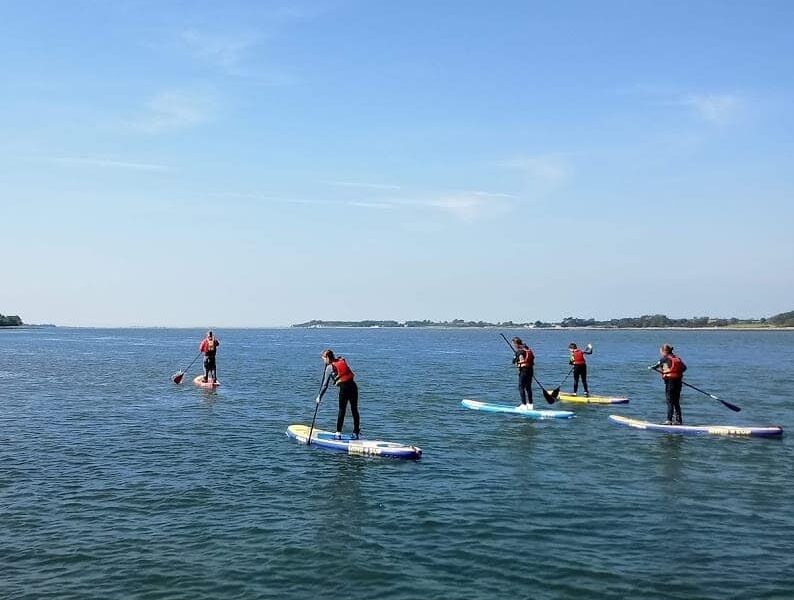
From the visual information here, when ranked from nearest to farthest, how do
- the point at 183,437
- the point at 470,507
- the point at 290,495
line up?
the point at 470,507 < the point at 290,495 < the point at 183,437

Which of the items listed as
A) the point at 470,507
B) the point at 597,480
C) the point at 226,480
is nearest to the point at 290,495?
the point at 226,480

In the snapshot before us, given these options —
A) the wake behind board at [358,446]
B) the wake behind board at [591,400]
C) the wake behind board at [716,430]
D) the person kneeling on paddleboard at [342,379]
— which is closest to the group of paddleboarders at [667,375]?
the wake behind board at [716,430]

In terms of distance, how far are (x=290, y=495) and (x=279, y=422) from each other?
33.9 feet

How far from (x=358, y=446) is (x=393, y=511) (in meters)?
5.34

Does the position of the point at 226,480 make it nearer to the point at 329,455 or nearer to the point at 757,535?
the point at 329,455

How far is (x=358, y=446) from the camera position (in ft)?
61.5

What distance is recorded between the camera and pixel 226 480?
1581cm

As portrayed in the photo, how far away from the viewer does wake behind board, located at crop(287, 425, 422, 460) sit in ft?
59.3

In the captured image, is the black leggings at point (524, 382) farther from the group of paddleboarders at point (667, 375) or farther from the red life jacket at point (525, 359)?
the red life jacket at point (525, 359)

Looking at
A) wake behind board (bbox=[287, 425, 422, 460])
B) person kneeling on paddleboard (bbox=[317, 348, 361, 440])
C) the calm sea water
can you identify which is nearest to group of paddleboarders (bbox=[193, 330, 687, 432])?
person kneeling on paddleboard (bbox=[317, 348, 361, 440])

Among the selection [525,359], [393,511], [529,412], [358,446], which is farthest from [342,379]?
[529,412]

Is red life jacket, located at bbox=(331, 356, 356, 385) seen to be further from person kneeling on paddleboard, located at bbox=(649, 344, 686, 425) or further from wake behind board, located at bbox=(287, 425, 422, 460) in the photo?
person kneeling on paddleboard, located at bbox=(649, 344, 686, 425)

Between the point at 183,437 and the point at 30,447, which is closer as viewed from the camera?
the point at 30,447

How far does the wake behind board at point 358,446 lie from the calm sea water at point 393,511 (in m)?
Result: 0.38
